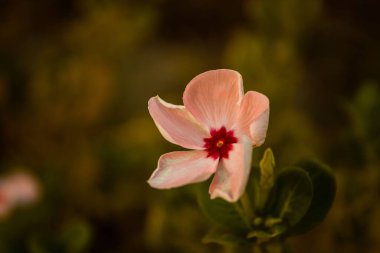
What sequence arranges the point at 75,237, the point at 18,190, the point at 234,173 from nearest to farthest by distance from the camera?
the point at 234,173, the point at 75,237, the point at 18,190

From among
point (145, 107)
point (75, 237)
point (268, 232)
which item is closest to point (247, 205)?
point (268, 232)

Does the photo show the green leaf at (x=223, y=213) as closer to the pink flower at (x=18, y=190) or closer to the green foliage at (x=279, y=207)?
the green foliage at (x=279, y=207)

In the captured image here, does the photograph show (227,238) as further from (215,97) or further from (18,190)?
(18,190)

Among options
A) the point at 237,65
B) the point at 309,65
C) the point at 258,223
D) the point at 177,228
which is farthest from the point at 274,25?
the point at 258,223

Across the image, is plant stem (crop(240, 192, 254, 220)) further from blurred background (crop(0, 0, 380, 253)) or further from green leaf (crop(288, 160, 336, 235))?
blurred background (crop(0, 0, 380, 253))

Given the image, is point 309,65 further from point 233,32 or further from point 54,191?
point 54,191

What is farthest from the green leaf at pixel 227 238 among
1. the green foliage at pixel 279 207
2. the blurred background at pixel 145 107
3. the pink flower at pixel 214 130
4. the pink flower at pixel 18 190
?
the pink flower at pixel 18 190
